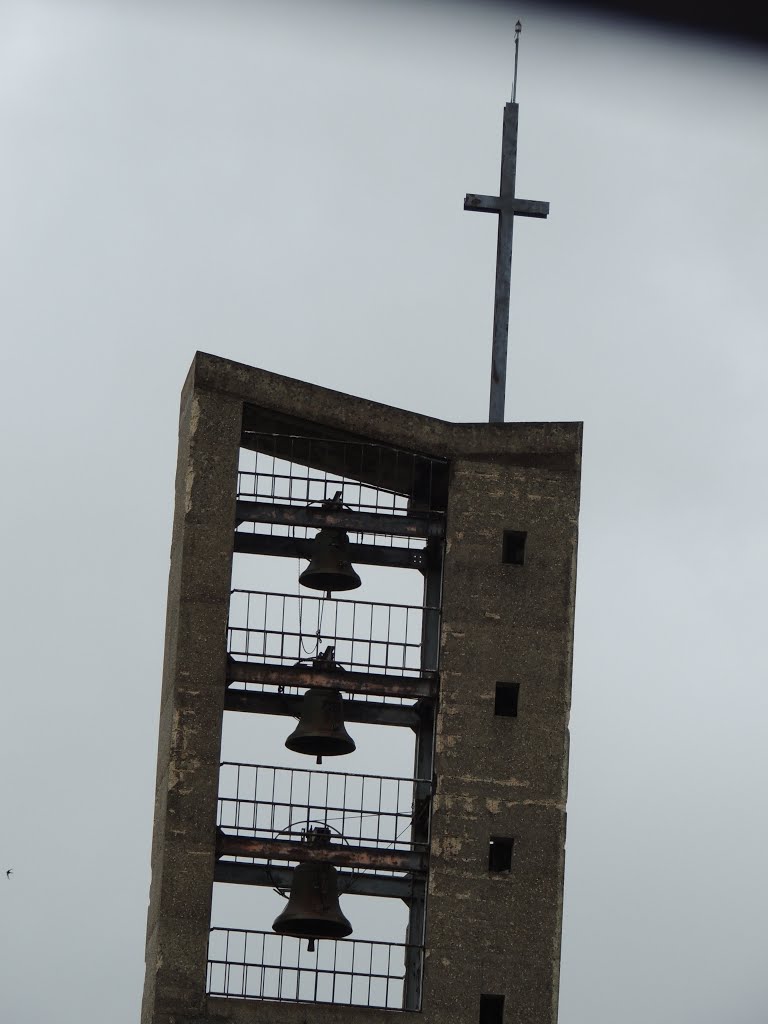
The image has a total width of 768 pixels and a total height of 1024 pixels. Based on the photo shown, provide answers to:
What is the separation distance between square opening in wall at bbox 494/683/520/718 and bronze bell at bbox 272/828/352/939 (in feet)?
9.35

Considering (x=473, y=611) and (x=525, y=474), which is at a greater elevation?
(x=525, y=474)

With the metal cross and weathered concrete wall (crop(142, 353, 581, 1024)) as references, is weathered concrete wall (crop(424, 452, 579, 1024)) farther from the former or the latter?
the metal cross

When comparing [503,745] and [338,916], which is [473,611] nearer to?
[503,745]

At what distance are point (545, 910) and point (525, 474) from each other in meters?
5.28

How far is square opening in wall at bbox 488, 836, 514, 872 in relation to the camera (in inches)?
853

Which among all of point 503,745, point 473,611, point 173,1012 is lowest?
point 173,1012

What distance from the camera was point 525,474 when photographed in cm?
2278

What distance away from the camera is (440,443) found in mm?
22688

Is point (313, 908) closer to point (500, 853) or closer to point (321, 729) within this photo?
point (321, 729)

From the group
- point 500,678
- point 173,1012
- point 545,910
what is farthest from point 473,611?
point 173,1012

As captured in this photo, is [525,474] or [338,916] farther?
[525,474]

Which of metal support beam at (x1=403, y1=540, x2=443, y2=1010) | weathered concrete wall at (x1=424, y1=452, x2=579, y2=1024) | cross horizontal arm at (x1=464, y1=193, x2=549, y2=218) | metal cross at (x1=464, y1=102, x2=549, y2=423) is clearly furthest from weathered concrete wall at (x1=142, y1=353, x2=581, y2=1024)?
cross horizontal arm at (x1=464, y1=193, x2=549, y2=218)

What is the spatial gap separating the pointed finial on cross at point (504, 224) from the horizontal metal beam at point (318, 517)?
258 centimetres

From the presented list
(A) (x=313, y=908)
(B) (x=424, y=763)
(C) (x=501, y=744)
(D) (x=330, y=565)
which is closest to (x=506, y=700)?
(C) (x=501, y=744)
